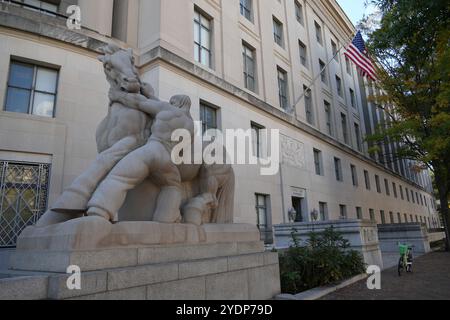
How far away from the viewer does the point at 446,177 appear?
22.2m

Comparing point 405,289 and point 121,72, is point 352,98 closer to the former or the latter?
point 405,289

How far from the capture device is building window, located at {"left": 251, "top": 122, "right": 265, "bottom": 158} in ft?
62.0

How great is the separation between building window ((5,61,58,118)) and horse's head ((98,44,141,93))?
770 cm

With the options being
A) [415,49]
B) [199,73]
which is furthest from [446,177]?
[199,73]

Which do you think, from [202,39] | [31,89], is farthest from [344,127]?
[31,89]

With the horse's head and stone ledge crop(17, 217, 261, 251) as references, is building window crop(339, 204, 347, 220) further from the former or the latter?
the horse's head

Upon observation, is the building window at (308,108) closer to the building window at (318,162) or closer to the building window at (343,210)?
the building window at (318,162)

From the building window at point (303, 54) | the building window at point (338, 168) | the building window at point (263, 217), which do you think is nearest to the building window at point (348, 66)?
the building window at point (303, 54)

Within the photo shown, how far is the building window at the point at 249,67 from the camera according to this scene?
20000 millimetres

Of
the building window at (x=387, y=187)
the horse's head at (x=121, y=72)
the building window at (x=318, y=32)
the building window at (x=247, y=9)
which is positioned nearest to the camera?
the horse's head at (x=121, y=72)

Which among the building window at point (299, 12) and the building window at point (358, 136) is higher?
the building window at point (299, 12)

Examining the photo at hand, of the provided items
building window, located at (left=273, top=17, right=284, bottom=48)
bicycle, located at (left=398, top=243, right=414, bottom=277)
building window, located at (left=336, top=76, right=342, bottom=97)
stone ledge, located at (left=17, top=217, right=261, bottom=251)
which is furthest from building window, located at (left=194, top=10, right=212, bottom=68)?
building window, located at (left=336, top=76, right=342, bottom=97)

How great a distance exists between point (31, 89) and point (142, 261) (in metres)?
10.3
